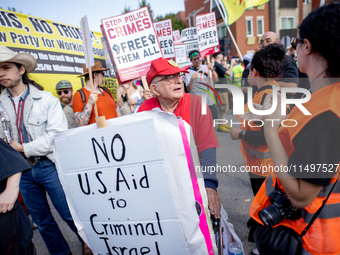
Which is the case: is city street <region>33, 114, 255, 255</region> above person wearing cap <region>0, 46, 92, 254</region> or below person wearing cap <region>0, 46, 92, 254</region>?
below

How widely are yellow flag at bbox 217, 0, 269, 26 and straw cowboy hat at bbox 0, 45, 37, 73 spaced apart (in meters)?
5.22

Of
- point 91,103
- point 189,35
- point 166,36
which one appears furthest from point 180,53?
point 91,103

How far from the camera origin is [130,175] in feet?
4.22

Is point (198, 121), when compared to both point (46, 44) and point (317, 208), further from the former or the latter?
point (46, 44)

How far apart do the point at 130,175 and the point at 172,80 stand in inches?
35.4

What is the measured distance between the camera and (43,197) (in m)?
2.30

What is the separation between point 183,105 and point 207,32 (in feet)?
17.1

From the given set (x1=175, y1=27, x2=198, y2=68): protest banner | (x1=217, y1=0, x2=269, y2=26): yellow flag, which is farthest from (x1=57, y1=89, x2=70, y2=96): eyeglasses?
(x1=175, y1=27, x2=198, y2=68): protest banner

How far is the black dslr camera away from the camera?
3.36 feet

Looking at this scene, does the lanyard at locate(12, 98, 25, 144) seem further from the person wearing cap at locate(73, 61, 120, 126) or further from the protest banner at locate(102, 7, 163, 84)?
the protest banner at locate(102, 7, 163, 84)

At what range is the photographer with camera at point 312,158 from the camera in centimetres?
84

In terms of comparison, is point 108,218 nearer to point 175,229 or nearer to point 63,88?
point 175,229

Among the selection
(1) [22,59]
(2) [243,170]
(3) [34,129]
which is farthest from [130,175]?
(2) [243,170]

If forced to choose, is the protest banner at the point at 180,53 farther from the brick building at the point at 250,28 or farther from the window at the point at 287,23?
the window at the point at 287,23
